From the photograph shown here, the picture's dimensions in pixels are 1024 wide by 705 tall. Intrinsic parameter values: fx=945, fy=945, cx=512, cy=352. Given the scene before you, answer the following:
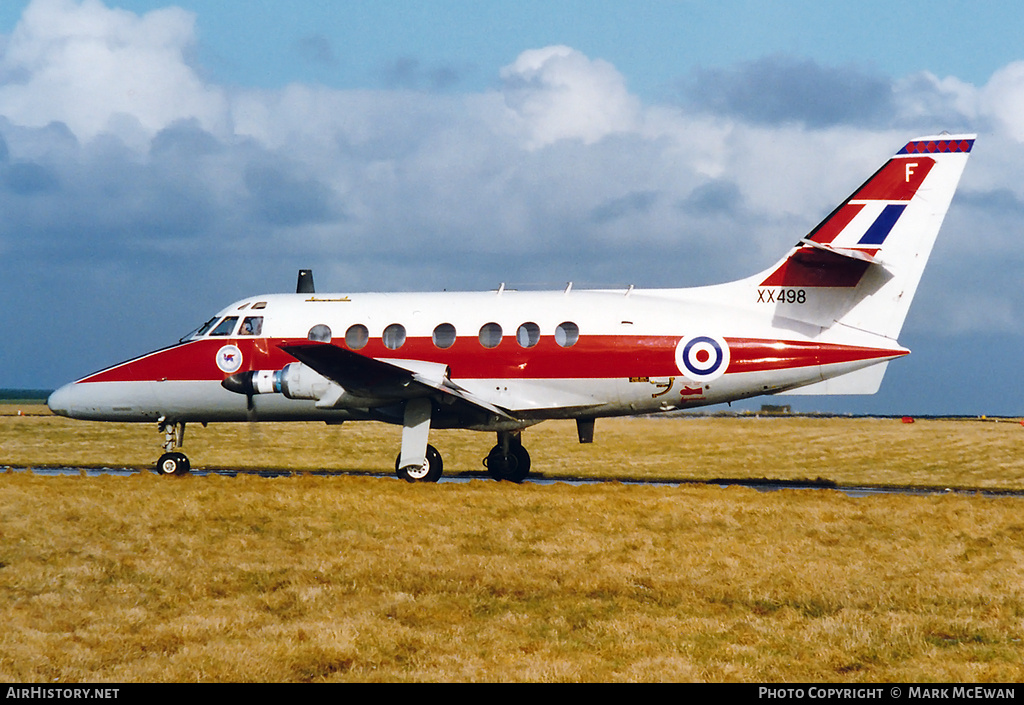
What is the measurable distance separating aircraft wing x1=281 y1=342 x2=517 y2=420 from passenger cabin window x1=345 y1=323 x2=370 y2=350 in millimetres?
1666

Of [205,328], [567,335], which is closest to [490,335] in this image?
[567,335]

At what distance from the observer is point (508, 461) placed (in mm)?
25547

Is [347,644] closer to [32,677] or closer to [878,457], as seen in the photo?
[32,677]

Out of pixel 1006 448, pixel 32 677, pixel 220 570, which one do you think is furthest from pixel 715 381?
pixel 1006 448

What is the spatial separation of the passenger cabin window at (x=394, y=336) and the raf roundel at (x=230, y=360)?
418cm

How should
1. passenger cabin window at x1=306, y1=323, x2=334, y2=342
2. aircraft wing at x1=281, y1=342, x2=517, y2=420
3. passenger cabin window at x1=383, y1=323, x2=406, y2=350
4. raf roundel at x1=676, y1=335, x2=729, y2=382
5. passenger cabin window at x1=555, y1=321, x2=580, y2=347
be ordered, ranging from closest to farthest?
aircraft wing at x1=281, y1=342, x2=517, y2=420 → raf roundel at x1=676, y1=335, x2=729, y2=382 → passenger cabin window at x1=555, y1=321, x2=580, y2=347 → passenger cabin window at x1=383, y1=323, x2=406, y2=350 → passenger cabin window at x1=306, y1=323, x2=334, y2=342

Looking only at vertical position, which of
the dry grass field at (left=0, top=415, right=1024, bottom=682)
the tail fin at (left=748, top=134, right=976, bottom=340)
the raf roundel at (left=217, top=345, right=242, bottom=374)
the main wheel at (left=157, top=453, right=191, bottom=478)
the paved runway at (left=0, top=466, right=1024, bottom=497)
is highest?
the tail fin at (left=748, top=134, right=976, bottom=340)

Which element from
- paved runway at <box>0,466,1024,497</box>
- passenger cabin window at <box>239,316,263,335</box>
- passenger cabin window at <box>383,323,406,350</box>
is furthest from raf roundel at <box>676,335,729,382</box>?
passenger cabin window at <box>239,316,263,335</box>

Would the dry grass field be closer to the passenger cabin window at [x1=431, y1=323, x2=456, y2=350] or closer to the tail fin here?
the passenger cabin window at [x1=431, y1=323, x2=456, y2=350]

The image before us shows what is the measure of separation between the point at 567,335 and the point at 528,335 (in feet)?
3.17

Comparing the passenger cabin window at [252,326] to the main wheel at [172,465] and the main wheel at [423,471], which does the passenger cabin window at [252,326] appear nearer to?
the main wheel at [172,465]

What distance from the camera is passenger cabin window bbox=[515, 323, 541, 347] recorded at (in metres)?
23.2

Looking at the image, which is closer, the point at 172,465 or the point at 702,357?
the point at 702,357

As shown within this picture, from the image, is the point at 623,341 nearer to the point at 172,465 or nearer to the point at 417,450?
the point at 417,450
